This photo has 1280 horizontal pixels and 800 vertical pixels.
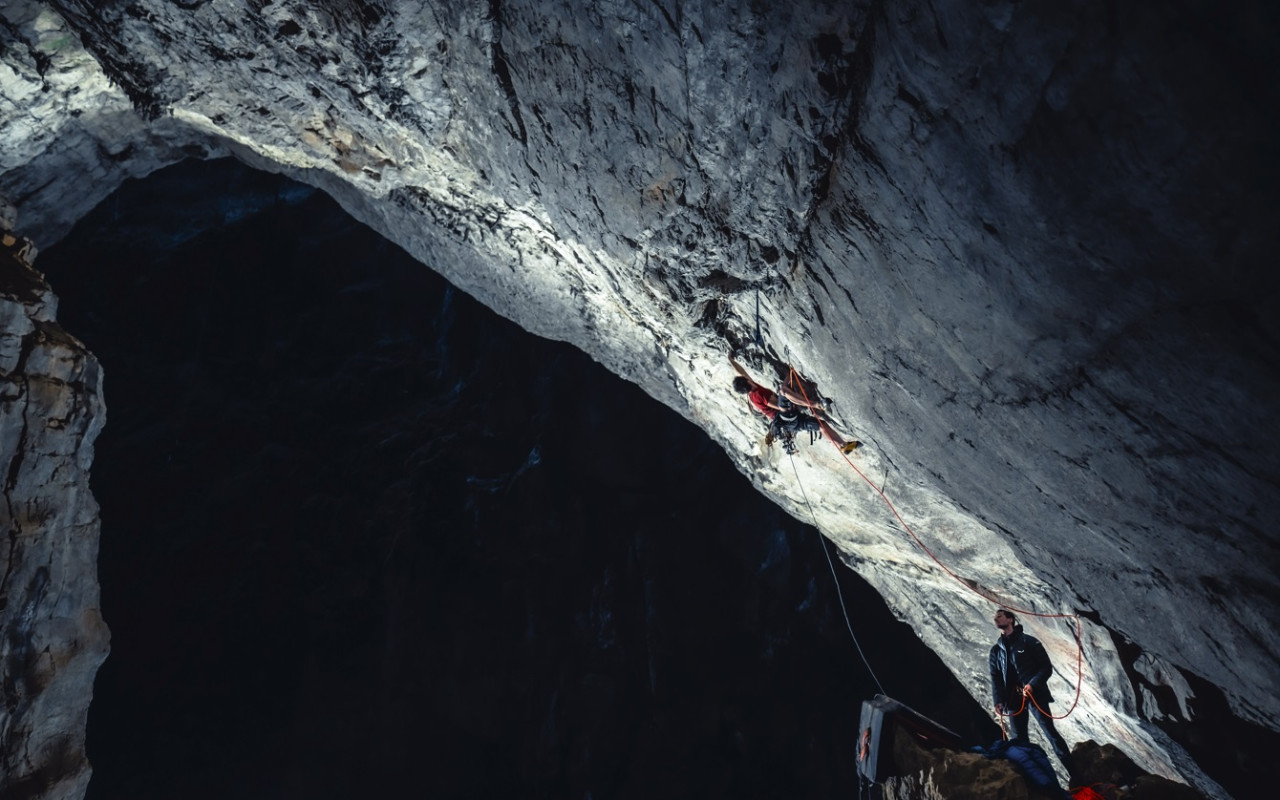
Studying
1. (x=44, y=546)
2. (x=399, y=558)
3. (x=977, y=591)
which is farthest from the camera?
(x=399, y=558)

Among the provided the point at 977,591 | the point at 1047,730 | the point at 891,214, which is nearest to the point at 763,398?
the point at 891,214

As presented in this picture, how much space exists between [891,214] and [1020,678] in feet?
17.1

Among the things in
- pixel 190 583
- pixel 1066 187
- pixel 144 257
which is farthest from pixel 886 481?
pixel 144 257

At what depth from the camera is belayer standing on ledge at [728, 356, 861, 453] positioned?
514cm

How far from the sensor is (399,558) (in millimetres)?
12914

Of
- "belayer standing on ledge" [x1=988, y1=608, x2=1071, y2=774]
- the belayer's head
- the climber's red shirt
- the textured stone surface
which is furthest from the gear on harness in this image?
the textured stone surface

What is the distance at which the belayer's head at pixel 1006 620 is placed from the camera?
5887 millimetres

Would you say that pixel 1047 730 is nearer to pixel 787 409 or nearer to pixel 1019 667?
pixel 1019 667

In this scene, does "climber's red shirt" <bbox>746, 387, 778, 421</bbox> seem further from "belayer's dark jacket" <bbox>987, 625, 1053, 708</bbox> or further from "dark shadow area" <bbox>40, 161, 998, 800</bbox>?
"dark shadow area" <bbox>40, 161, 998, 800</bbox>

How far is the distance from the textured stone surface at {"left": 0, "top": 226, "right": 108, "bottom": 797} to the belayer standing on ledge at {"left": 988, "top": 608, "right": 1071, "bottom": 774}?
305 inches

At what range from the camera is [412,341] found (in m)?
13.4

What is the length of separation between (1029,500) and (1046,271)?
6.37 ft

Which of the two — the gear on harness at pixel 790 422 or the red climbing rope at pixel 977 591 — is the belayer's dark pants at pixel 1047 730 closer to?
the red climbing rope at pixel 977 591

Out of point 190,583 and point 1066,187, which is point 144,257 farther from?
point 1066,187
